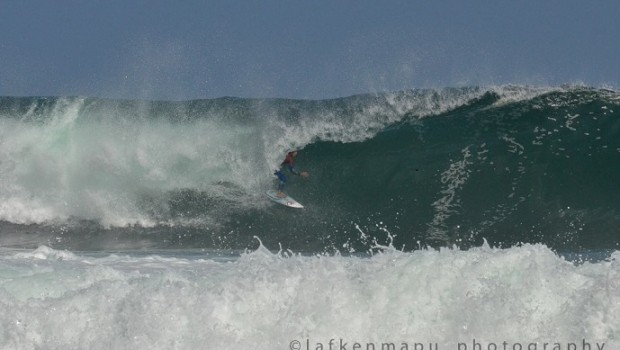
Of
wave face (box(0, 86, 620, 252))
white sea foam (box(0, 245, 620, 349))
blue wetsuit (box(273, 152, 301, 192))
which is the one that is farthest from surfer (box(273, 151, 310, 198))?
white sea foam (box(0, 245, 620, 349))

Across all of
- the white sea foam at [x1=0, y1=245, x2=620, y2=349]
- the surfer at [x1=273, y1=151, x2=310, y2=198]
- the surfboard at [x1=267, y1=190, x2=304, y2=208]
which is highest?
the surfer at [x1=273, y1=151, x2=310, y2=198]

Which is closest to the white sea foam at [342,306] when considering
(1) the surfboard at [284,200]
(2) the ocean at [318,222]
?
(2) the ocean at [318,222]

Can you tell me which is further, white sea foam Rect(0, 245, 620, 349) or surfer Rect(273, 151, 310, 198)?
surfer Rect(273, 151, 310, 198)

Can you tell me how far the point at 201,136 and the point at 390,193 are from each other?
4.19 meters

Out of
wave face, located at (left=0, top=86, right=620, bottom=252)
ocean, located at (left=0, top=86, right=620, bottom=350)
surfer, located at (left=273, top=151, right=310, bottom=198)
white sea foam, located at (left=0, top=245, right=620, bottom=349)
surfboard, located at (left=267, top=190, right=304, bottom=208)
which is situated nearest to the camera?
white sea foam, located at (left=0, top=245, right=620, bottom=349)

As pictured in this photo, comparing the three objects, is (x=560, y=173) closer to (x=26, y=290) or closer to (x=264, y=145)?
(x=264, y=145)

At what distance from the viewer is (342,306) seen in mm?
6016

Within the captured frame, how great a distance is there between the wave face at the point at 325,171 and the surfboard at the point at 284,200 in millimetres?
134

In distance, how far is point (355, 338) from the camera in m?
5.94

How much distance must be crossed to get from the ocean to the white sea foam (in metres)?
0.01

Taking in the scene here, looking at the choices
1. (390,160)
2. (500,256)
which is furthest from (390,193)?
(500,256)

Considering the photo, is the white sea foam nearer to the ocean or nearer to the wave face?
the ocean

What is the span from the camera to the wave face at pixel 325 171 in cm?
1228

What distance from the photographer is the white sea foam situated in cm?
578
